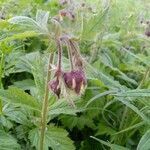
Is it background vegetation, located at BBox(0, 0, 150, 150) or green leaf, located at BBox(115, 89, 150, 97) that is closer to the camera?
background vegetation, located at BBox(0, 0, 150, 150)

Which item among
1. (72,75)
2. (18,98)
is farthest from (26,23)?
(18,98)

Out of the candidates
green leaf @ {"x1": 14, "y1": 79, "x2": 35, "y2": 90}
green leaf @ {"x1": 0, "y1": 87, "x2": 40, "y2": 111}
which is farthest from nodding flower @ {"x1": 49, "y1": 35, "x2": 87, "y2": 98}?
green leaf @ {"x1": 14, "y1": 79, "x2": 35, "y2": 90}

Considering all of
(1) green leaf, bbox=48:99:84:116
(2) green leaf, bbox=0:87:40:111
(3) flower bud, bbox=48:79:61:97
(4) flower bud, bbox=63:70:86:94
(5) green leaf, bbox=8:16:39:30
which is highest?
(5) green leaf, bbox=8:16:39:30

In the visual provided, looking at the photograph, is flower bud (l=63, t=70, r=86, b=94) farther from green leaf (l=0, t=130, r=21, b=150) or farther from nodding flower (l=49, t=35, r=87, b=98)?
green leaf (l=0, t=130, r=21, b=150)

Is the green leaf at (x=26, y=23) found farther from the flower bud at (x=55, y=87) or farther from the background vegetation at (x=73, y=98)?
the flower bud at (x=55, y=87)

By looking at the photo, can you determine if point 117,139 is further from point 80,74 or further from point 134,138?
point 80,74

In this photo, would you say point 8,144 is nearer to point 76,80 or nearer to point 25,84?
point 76,80

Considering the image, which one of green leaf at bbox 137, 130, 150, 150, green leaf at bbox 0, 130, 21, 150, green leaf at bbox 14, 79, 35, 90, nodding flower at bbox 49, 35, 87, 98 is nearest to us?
nodding flower at bbox 49, 35, 87, 98
